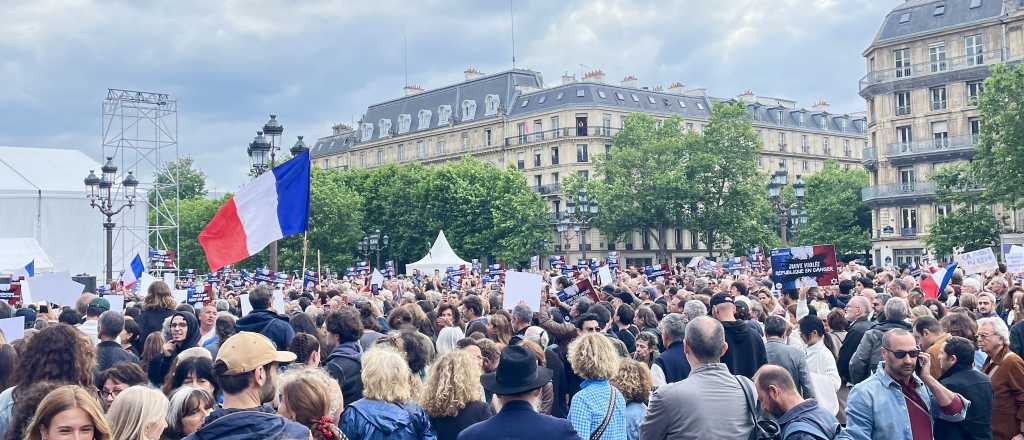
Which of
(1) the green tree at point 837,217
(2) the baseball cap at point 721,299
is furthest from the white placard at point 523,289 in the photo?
(1) the green tree at point 837,217

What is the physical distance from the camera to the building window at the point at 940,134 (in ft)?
191

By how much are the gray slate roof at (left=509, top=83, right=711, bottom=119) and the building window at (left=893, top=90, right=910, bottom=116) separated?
27.0 metres

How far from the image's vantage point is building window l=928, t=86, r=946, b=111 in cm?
5828

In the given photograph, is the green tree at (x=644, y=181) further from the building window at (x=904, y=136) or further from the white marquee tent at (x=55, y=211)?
the white marquee tent at (x=55, y=211)

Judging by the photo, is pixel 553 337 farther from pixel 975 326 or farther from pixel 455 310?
pixel 975 326

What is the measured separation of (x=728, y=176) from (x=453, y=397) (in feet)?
202

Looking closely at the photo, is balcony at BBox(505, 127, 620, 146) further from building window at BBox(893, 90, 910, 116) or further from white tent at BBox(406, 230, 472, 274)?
white tent at BBox(406, 230, 472, 274)

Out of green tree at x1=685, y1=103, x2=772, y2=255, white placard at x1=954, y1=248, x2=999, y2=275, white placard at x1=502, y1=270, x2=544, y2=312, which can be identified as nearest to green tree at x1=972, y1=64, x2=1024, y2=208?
white placard at x1=954, y1=248, x2=999, y2=275

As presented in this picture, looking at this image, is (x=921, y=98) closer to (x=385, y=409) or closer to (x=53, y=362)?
(x=385, y=409)

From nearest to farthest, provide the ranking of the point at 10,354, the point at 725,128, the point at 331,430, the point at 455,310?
the point at 331,430 < the point at 10,354 < the point at 455,310 < the point at 725,128

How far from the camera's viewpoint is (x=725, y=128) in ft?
215

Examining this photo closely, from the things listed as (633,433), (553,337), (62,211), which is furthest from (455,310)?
(62,211)

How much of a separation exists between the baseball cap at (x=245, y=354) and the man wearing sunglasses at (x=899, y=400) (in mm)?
3460

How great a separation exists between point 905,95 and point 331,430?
201 ft
